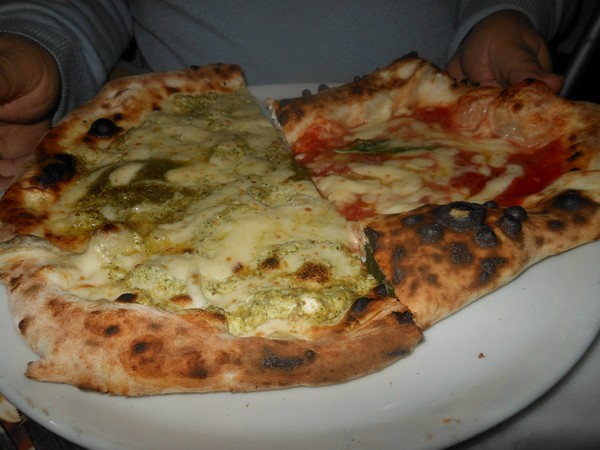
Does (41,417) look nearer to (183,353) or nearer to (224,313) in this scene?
(183,353)

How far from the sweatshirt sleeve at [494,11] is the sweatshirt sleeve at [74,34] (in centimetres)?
266

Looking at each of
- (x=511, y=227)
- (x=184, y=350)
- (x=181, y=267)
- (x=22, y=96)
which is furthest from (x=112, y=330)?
(x=22, y=96)

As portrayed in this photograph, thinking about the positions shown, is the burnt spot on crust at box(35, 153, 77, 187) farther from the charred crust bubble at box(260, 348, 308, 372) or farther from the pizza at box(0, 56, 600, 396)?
the charred crust bubble at box(260, 348, 308, 372)

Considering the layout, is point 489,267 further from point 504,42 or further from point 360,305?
point 504,42

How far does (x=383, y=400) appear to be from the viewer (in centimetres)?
175

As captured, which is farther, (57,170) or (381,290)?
(57,170)

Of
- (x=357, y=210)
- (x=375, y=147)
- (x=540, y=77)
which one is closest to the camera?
(x=357, y=210)

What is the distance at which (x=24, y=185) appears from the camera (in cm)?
244

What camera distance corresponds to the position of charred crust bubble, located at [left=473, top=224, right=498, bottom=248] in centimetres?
199

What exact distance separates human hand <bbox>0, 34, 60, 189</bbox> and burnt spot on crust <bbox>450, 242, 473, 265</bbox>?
7.69 feet

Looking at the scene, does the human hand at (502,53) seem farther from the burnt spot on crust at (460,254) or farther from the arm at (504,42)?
the burnt spot on crust at (460,254)

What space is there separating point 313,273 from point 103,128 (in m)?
1.56

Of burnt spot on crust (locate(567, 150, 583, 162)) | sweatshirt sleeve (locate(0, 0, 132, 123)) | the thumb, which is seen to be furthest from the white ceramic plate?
sweatshirt sleeve (locate(0, 0, 132, 123))

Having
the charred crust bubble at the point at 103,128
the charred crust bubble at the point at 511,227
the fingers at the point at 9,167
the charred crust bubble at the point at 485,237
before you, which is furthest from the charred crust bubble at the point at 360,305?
the fingers at the point at 9,167
